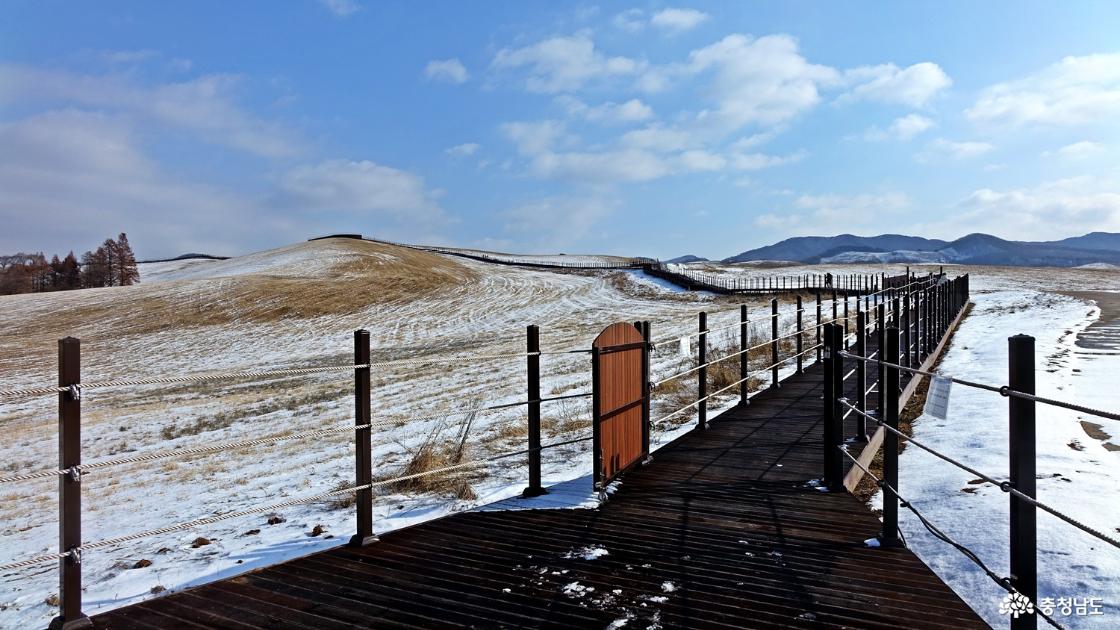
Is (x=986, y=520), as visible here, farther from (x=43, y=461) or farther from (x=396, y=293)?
(x=396, y=293)

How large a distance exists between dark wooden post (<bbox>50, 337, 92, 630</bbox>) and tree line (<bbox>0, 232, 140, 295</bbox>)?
3606 inches

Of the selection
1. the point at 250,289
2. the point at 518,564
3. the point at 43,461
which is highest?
the point at 250,289

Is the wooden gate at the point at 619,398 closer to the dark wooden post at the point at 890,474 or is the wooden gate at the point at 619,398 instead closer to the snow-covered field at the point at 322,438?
the snow-covered field at the point at 322,438

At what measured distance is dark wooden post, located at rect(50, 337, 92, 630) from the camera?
3438 mm

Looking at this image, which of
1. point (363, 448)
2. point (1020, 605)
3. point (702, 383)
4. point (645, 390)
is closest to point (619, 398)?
point (645, 390)

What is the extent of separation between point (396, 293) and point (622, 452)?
4096 centimetres

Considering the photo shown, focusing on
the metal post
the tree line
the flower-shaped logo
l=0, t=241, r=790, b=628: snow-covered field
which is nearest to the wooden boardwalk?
the flower-shaped logo

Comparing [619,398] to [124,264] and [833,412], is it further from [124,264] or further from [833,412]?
[124,264]

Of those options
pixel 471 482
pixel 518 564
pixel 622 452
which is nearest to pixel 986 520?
pixel 622 452

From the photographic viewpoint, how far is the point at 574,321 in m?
32.2

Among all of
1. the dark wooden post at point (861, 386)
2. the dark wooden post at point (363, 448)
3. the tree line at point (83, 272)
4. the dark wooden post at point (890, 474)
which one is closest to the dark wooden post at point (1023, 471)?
the dark wooden post at point (890, 474)

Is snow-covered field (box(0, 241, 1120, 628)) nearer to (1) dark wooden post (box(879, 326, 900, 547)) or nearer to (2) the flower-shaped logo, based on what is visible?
(1) dark wooden post (box(879, 326, 900, 547))

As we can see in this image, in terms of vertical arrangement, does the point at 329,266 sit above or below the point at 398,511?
above

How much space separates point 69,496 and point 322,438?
701 cm
